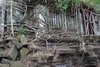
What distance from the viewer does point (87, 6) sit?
11.8 m

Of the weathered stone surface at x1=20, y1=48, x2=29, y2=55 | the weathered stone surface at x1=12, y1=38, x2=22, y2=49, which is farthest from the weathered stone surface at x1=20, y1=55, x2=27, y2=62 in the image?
the weathered stone surface at x1=12, y1=38, x2=22, y2=49

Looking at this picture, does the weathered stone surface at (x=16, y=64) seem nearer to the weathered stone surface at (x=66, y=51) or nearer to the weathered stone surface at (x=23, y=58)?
the weathered stone surface at (x=23, y=58)

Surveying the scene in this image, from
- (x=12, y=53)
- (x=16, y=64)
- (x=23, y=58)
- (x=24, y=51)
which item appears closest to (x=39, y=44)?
(x=24, y=51)

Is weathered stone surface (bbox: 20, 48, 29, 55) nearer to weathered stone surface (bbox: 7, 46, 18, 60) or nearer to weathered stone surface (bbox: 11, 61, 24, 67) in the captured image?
weathered stone surface (bbox: 7, 46, 18, 60)

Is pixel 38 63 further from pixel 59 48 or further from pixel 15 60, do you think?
pixel 59 48

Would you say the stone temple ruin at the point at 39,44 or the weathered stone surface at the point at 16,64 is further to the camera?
the stone temple ruin at the point at 39,44

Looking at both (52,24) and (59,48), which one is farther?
(52,24)

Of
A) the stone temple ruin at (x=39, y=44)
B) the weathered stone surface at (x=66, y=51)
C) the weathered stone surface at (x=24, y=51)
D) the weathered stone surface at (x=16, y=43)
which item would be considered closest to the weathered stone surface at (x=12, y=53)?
the stone temple ruin at (x=39, y=44)

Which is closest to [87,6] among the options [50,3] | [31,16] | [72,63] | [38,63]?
[50,3]

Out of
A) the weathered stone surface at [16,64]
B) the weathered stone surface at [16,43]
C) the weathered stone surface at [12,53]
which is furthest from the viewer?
the weathered stone surface at [16,43]

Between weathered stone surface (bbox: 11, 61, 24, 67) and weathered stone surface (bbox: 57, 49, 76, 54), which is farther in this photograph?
weathered stone surface (bbox: 57, 49, 76, 54)

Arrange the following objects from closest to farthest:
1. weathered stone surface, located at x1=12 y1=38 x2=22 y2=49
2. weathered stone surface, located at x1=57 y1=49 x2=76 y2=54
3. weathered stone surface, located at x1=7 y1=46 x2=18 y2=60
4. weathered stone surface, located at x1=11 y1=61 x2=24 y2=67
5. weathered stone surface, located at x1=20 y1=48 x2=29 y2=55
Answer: weathered stone surface, located at x1=11 y1=61 x2=24 y2=67 < weathered stone surface, located at x1=7 y1=46 x2=18 y2=60 < weathered stone surface, located at x1=20 y1=48 x2=29 y2=55 < weathered stone surface, located at x1=12 y1=38 x2=22 y2=49 < weathered stone surface, located at x1=57 y1=49 x2=76 y2=54

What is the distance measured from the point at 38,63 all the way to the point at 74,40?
2.10 m

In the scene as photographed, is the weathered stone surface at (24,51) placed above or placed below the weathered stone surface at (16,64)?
above
